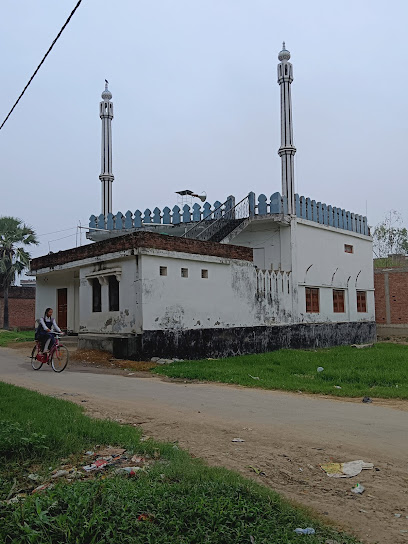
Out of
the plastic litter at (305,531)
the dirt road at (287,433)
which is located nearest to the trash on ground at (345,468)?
the dirt road at (287,433)

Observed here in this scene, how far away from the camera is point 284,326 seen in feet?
68.4

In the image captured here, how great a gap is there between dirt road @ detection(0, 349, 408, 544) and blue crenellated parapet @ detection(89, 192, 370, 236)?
11601 millimetres

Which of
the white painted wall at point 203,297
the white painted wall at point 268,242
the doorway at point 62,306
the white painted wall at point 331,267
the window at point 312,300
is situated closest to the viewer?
the white painted wall at point 203,297

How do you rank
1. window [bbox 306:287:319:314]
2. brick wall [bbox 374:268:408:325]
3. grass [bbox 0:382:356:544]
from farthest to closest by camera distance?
brick wall [bbox 374:268:408:325] < window [bbox 306:287:319:314] < grass [bbox 0:382:356:544]

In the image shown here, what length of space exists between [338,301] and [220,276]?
29.5ft

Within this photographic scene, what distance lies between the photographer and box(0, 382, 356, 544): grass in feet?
11.2

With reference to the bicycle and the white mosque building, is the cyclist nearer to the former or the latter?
the bicycle

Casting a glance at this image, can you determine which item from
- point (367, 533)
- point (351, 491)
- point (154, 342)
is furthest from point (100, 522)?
point (154, 342)

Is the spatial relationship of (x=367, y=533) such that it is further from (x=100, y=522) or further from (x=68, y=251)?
(x=68, y=251)

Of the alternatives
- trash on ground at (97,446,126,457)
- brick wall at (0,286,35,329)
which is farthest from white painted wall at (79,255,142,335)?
brick wall at (0,286,35,329)

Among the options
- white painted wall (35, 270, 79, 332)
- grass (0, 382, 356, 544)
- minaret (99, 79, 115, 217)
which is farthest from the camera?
minaret (99, 79, 115, 217)

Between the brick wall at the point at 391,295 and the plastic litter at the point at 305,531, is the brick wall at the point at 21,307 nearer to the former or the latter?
the brick wall at the point at 391,295

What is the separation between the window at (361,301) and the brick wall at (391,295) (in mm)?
2170

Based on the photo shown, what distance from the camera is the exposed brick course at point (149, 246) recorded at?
1609 centimetres
